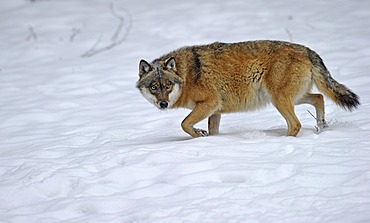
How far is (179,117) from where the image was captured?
9.48 metres

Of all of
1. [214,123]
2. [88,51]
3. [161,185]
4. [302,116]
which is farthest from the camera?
[88,51]

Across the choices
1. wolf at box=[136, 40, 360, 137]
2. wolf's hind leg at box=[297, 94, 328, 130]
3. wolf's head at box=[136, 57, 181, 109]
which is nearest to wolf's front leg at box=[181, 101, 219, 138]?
wolf at box=[136, 40, 360, 137]

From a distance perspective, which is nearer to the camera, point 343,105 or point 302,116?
point 343,105

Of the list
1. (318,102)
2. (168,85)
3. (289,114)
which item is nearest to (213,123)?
(168,85)

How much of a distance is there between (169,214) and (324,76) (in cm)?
339

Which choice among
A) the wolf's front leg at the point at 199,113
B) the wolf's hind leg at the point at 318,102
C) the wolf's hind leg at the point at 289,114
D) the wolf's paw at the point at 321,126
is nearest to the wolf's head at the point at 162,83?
the wolf's front leg at the point at 199,113

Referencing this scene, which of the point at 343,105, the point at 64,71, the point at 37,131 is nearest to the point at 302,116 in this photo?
the point at 343,105

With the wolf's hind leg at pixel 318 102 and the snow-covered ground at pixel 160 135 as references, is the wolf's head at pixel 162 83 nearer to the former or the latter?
the snow-covered ground at pixel 160 135

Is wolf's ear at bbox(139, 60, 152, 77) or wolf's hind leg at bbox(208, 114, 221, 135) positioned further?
wolf's hind leg at bbox(208, 114, 221, 135)

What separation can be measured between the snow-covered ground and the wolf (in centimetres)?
39

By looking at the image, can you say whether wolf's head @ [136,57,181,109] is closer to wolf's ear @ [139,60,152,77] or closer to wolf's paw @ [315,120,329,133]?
wolf's ear @ [139,60,152,77]

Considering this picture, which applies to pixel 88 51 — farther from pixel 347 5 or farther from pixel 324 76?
pixel 324 76

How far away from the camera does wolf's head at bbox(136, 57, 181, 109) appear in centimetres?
737

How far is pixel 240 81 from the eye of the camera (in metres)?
7.31
